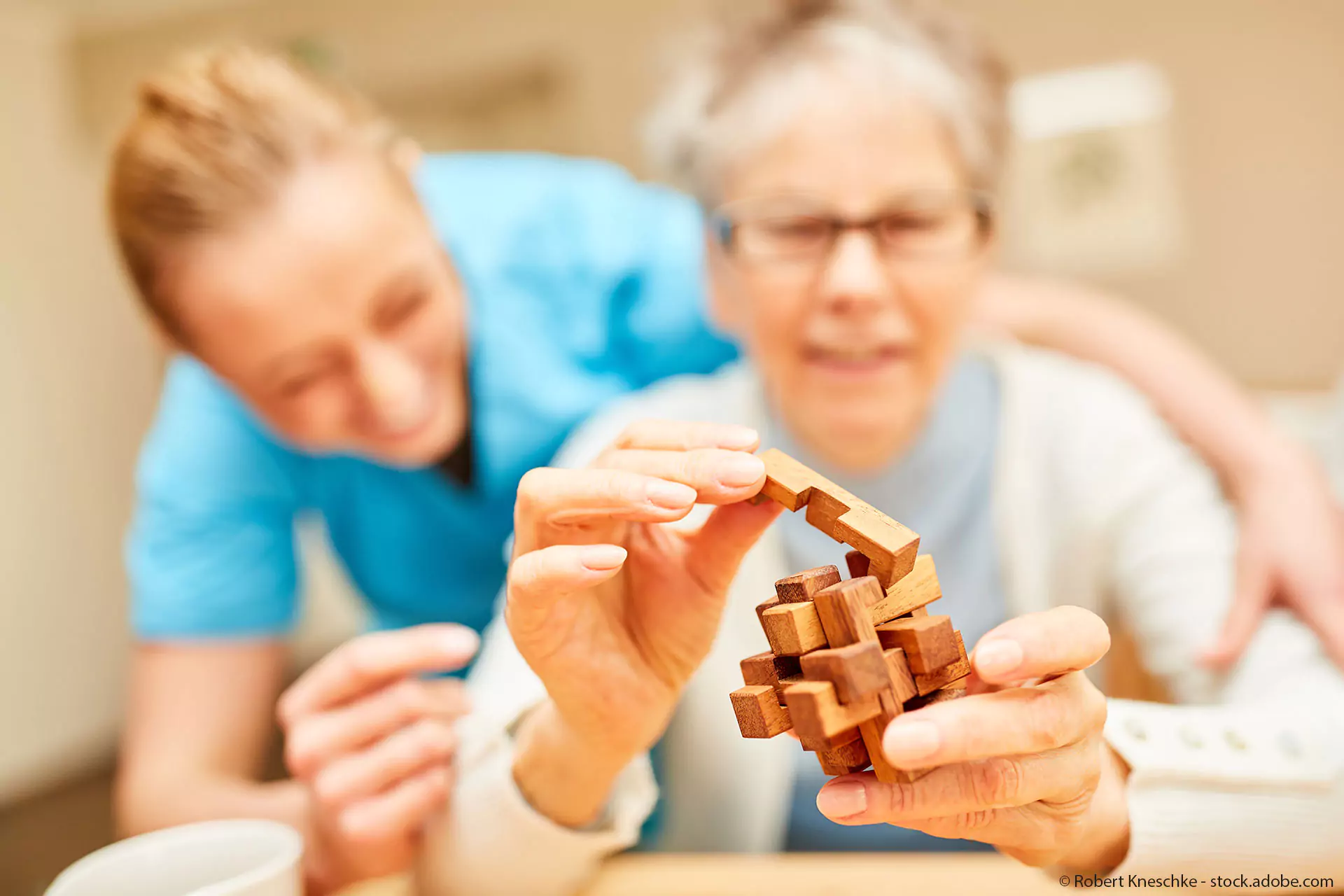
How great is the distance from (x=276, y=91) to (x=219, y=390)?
324 millimetres

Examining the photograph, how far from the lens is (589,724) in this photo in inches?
19.5

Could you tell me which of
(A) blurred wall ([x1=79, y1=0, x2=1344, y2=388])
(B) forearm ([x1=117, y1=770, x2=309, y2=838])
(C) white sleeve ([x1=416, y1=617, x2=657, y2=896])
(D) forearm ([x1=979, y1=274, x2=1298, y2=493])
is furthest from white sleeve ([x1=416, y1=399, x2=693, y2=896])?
(A) blurred wall ([x1=79, y1=0, x2=1344, y2=388])

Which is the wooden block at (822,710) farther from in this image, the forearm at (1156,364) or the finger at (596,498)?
the forearm at (1156,364)

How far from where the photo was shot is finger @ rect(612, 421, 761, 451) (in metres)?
0.42

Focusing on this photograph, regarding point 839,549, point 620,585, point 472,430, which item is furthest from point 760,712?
point 472,430

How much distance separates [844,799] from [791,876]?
0.25 meters

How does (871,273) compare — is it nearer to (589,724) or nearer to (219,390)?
(589,724)

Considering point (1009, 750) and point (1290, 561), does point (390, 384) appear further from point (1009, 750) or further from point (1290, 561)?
point (1290, 561)

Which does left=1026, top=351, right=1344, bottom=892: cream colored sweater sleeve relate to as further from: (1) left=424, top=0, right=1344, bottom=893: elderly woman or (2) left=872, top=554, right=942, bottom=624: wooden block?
(2) left=872, top=554, right=942, bottom=624: wooden block

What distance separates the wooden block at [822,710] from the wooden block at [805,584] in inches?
1.5

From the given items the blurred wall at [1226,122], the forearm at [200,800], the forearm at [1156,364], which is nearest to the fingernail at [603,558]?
the forearm at [200,800]

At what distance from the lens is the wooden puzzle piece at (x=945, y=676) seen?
37 centimetres

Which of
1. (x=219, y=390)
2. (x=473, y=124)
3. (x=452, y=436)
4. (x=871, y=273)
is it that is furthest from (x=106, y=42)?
(x=871, y=273)

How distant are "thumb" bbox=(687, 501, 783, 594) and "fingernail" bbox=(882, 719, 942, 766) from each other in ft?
0.40
